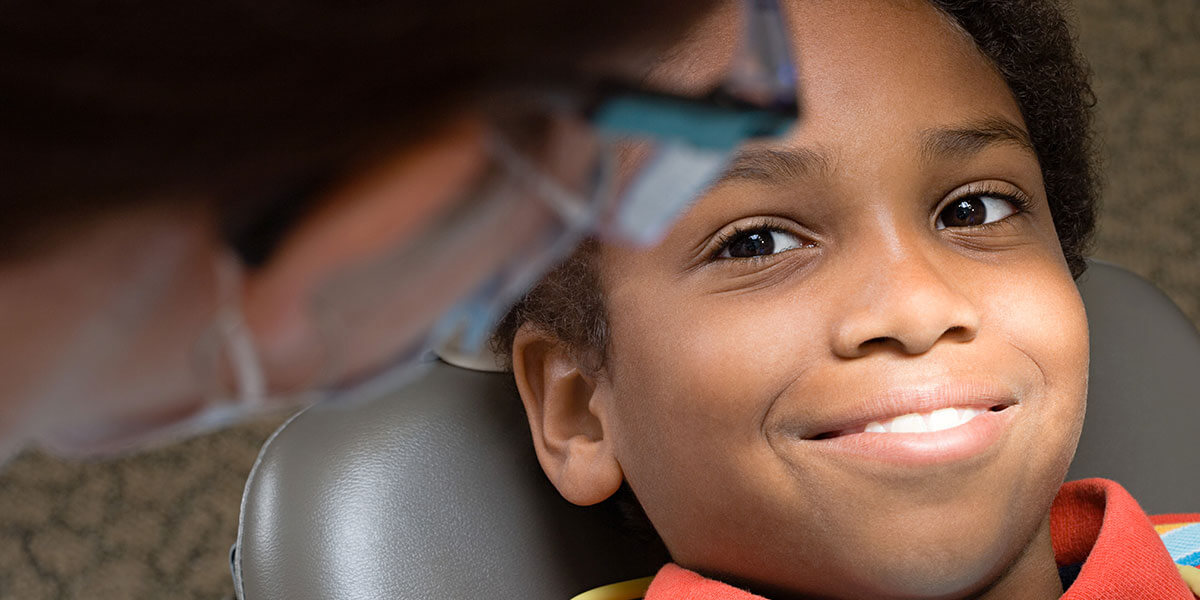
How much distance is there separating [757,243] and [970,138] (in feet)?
0.42

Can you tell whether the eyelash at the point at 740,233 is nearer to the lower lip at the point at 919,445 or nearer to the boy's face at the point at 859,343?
the boy's face at the point at 859,343

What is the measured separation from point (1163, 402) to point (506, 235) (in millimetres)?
831

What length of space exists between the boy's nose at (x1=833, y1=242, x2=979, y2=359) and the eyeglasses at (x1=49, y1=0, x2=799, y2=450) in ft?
1.25

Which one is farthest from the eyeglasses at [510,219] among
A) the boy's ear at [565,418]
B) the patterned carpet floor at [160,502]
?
the patterned carpet floor at [160,502]

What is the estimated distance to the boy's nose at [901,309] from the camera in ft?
1.82

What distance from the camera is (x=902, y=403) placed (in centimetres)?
56

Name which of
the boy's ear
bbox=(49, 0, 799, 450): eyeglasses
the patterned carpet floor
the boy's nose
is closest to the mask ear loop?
bbox=(49, 0, 799, 450): eyeglasses

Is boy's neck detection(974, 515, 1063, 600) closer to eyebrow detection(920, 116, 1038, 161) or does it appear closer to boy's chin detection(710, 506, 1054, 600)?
boy's chin detection(710, 506, 1054, 600)

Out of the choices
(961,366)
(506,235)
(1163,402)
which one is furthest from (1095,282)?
(506,235)

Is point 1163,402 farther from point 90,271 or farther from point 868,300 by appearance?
point 90,271

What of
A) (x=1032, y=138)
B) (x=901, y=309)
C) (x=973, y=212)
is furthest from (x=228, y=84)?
(x=1032, y=138)

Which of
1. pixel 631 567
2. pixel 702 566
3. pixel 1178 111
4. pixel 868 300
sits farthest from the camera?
pixel 1178 111

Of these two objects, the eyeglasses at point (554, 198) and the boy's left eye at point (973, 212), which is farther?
the boy's left eye at point (973, 212)

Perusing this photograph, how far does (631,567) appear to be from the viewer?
30.6 inches
